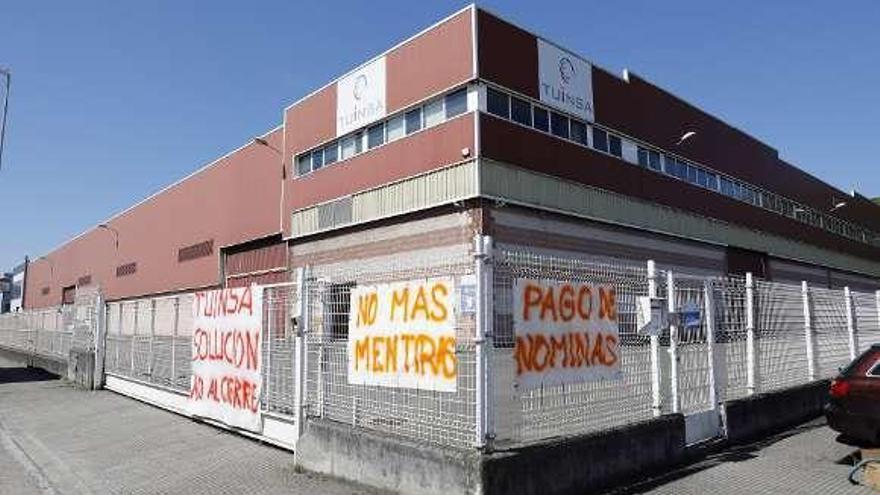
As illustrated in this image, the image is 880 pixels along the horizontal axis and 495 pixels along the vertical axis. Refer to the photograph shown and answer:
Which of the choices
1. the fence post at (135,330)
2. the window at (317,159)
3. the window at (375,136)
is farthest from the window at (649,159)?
the fence post at (135,330)

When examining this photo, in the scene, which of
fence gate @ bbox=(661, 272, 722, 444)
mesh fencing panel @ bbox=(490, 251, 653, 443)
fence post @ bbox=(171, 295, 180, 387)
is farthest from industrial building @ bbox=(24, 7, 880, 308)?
mesh fencing panel @ bbox=(490, 251, 653, 443)

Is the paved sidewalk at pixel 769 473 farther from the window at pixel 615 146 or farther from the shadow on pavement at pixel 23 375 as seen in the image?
the window at pixel 615 146

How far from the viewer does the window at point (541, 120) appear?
25.7 m

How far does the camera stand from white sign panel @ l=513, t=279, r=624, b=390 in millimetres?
6824

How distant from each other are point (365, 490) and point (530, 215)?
19.0 meters

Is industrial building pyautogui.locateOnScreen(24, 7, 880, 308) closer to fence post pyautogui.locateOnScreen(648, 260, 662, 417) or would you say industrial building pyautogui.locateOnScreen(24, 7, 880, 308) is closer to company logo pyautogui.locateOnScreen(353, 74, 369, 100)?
company logo pyautogui.locateOnScreen(353, 74, 369, 100)

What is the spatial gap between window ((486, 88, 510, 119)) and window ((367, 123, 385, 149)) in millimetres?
5324

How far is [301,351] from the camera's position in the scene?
8445mm

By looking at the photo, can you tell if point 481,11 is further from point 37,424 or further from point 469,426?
point 469,426

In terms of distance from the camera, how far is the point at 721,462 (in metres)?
8.05

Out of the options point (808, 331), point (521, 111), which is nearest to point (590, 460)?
point (808, 331)

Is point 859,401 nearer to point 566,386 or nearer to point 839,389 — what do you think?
point 839,389

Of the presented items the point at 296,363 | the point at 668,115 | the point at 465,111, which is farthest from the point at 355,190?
the point at 296,363

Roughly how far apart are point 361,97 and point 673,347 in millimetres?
22459
